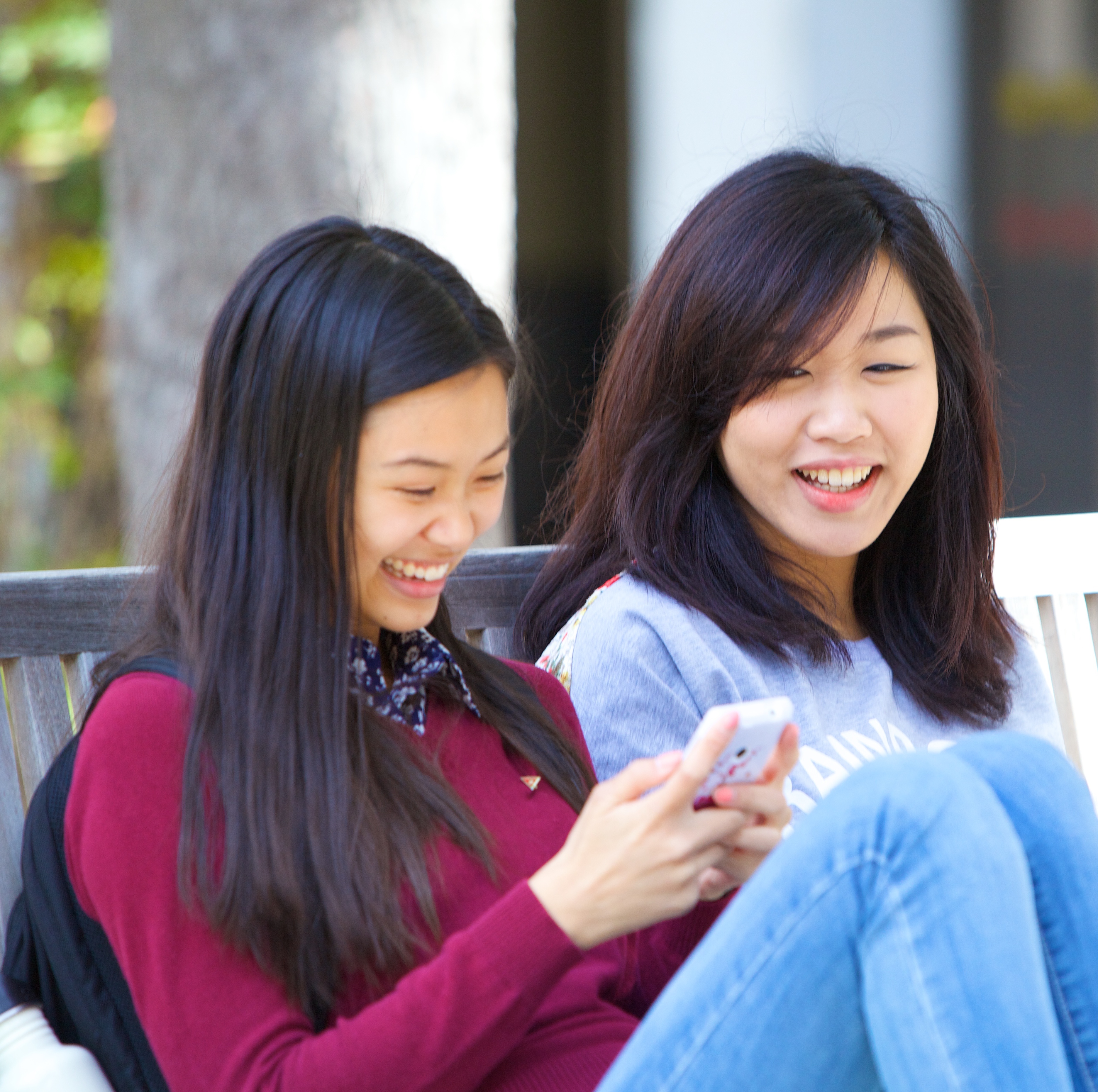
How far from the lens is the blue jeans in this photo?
1.27 metres

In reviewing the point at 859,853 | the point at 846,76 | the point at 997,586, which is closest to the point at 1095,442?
the point at 846,76

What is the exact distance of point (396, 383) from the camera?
55.6 inches

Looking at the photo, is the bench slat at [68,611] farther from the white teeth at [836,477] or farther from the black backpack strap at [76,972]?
the white teeth at [836,477]

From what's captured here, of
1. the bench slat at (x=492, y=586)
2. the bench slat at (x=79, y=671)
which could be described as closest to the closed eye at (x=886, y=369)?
the bench slat at (x=492, y=586)

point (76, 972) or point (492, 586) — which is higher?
A: point (492, 586)

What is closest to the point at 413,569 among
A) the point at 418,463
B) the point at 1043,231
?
the point at 418,463

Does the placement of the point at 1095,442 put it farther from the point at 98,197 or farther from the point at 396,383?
the point at 98,197

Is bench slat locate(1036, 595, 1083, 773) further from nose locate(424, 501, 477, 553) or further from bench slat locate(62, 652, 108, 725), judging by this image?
bench slat locate(62, 652, 108, 725)

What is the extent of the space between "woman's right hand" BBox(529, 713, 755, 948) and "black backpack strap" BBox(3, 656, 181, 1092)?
1.43 ft

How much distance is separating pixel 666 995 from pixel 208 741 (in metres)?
0.51

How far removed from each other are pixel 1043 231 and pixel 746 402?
10.8 ft

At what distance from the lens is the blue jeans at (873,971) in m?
1.27

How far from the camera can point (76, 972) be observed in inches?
54.2

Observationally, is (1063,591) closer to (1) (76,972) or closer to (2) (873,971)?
(2) (873,971)
